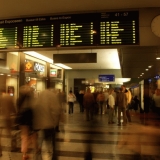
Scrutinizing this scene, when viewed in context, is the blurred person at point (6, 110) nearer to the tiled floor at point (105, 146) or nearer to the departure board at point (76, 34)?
the tiled floor at point (105, 146)

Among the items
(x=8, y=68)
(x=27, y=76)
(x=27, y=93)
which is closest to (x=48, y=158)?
(x=27, y=93)

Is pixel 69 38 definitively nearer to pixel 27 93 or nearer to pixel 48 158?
pixel 27 93

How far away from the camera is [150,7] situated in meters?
6.06

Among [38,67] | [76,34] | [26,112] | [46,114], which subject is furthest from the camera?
[38,67]

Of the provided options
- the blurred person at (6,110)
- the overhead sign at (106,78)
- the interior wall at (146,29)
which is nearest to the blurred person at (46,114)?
the blurred person at (6,110)

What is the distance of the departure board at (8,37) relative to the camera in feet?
22.0

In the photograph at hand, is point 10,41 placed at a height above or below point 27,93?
above

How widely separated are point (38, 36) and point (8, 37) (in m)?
0.91

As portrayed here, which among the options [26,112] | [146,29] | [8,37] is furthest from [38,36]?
[146,29]

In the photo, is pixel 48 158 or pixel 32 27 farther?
pixel 32 27

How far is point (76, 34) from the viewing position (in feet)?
20.9

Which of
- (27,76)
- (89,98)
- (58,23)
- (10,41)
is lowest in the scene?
(89,98)

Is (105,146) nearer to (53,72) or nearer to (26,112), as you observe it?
(26,112)

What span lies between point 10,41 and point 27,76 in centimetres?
592
